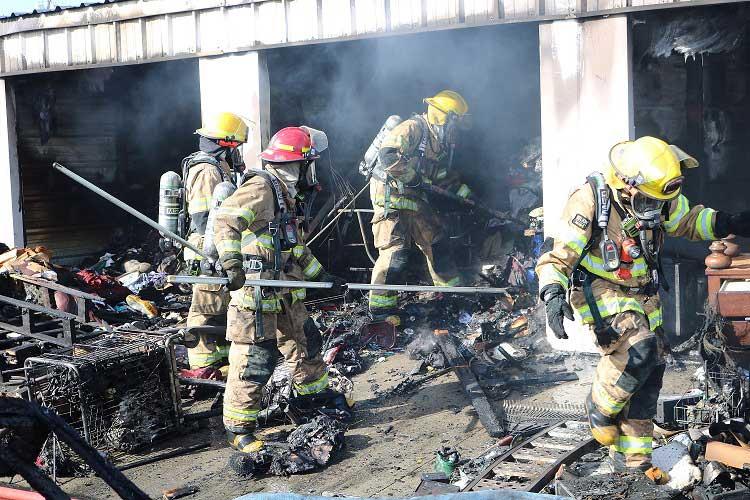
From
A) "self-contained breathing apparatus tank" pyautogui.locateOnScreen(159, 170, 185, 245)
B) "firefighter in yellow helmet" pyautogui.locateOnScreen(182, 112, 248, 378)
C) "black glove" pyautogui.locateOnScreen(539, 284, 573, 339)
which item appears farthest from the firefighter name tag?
"self-contained breathing apparatus tank" pyautogui.locateOnScreen(159, 170, 185, 245)

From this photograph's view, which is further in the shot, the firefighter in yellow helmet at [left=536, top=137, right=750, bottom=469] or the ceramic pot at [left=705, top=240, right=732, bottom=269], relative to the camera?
the ceramic pot at [left=705, top=240, right=732, bottom=269]

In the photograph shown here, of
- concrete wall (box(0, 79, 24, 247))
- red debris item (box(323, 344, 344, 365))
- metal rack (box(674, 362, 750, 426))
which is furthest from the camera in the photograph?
concrete wall (box(0, 79, 24, 247))

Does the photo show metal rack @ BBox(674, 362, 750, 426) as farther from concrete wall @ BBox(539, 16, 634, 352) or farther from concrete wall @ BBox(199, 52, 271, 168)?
concrete wall @ BBox(199, 52, 271, 168)

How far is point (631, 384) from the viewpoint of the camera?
4922mm

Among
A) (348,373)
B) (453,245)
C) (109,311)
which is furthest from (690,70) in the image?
(109,311)

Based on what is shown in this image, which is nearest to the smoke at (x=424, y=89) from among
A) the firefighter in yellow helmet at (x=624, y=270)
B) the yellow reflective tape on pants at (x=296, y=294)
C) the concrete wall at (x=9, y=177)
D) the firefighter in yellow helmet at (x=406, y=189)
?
the firefighter in yellow helmet at (x=406, y=189)

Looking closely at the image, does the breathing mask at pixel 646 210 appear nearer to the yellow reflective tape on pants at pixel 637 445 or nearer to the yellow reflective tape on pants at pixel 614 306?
the yellow reflective tape on pants at pixel 614 306

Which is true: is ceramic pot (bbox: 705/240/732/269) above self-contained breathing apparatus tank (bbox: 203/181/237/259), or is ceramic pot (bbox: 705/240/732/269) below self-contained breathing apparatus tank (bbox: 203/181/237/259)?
below

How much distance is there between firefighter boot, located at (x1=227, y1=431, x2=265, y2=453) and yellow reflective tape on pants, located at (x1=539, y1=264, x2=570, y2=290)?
2.40m

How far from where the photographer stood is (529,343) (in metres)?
8.33

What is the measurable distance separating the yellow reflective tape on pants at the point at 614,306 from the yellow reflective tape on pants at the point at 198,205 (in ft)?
11.9

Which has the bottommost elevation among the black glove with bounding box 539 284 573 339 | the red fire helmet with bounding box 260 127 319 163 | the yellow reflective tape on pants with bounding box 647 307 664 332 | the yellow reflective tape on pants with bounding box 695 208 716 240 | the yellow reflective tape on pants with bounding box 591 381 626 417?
the yellow reflective tape on pants with bounding box 591 381 626 417

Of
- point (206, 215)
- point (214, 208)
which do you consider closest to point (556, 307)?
point (214, 208)

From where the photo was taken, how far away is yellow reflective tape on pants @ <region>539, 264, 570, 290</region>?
479 cm
